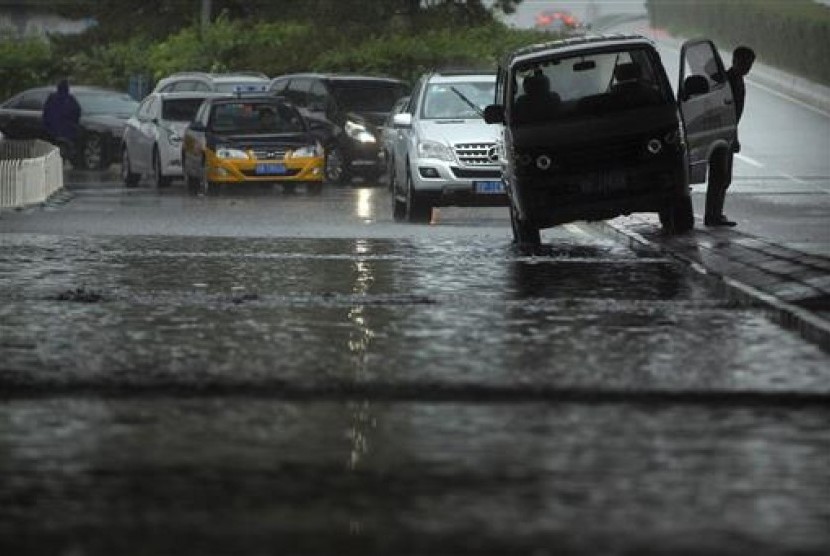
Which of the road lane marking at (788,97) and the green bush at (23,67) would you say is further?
the green bush at (23,67)

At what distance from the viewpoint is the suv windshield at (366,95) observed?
146 feet

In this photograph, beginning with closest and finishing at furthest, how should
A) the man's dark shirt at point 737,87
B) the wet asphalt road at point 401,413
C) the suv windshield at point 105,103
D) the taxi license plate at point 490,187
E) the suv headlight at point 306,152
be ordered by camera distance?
1. the wet asphalt road at point 401,413
2. the man's dark shirt at point 737,87
3. the taxi license plate at point 490,187
4. the suv headlight at point 306,152
5. the suv windshield at point 105,103

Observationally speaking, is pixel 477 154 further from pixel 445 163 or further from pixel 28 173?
pixel 28 173

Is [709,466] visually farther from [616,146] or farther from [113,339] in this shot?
[616,146]

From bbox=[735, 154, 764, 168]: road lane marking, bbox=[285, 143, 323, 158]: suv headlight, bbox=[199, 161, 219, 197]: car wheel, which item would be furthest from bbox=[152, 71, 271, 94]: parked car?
bbox=[199, 161, 219, 197]: car wheel

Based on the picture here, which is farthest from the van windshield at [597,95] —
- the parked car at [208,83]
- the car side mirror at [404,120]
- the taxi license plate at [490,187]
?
the parked car at [208,83]

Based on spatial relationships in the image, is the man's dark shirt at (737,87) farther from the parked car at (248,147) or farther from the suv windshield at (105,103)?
the suv windshield at (105,103)

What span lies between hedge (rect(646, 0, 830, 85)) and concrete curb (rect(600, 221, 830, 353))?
46.6 m

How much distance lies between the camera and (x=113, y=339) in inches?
607

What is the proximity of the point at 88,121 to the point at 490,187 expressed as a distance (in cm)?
2086

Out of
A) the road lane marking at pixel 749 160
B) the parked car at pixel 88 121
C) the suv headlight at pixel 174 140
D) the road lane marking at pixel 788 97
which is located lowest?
the road lane marking at pixel 788 97

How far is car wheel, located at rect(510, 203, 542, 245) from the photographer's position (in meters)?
25.0

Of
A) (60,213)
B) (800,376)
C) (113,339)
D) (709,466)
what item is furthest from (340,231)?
(709,466)

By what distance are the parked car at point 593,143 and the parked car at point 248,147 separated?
13.3m
